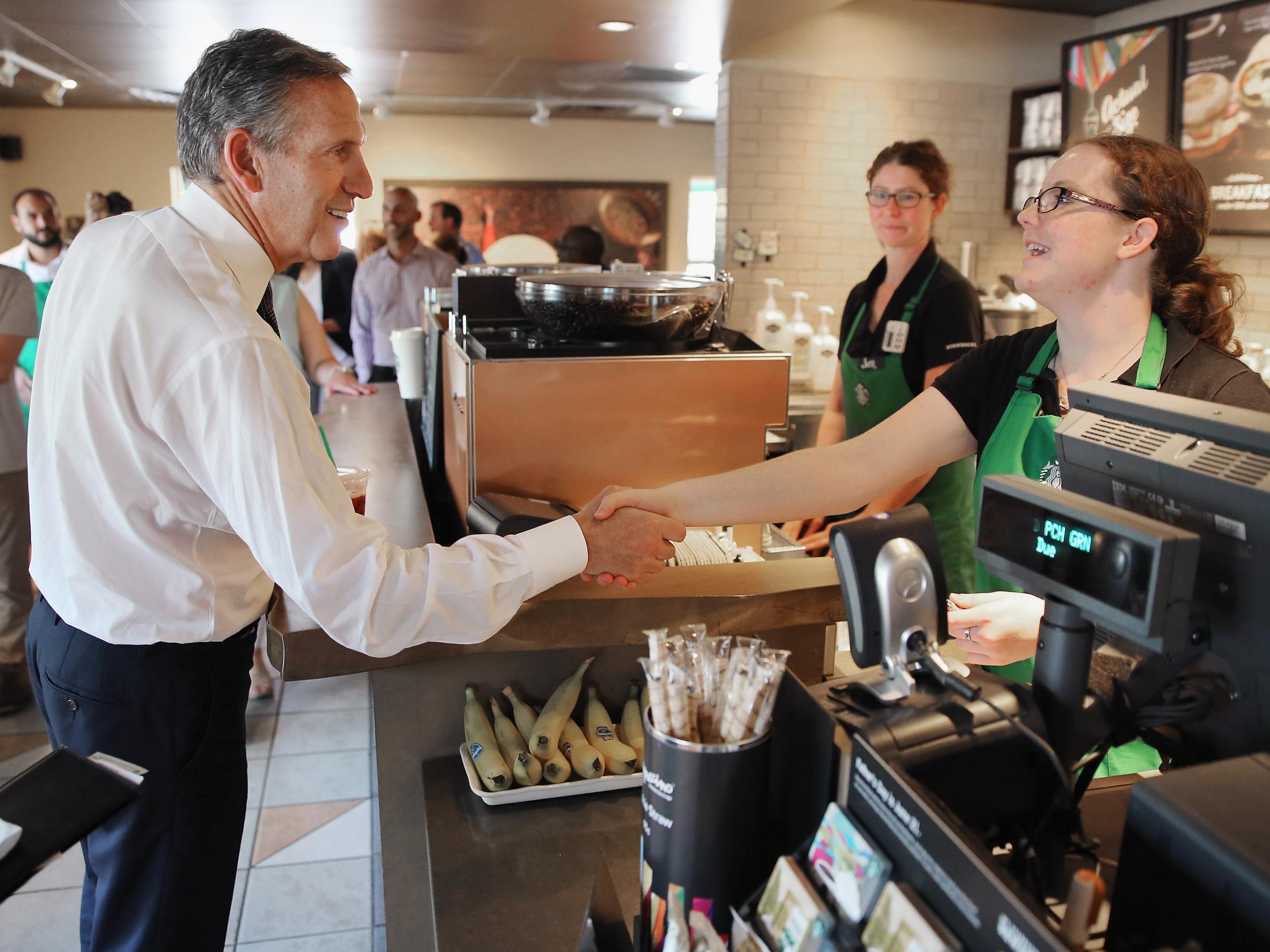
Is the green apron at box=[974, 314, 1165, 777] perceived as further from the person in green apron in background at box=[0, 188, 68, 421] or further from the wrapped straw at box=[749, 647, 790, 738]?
the person in green apron in background at box=[0, 188, 68, 421]

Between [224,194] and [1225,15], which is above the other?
[1225,15]

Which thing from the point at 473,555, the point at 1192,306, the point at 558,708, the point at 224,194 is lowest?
the point at 558,708

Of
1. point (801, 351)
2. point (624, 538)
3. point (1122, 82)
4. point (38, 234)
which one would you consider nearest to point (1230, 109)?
point (1122, 82)

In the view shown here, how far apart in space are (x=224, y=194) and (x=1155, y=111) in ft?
16.1

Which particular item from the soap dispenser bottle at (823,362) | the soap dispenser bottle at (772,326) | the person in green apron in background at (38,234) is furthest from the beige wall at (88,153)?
the soap dispenser bottle at (823,362)

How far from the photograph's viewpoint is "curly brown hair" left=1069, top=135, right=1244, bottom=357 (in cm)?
155

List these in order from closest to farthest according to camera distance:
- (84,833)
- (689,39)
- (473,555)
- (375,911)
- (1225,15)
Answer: (84,833) → (473,555) → (375,911) → (1225,15) → (689,39)

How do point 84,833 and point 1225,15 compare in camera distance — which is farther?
point 1225,15

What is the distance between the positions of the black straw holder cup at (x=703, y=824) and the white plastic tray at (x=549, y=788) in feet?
1.74

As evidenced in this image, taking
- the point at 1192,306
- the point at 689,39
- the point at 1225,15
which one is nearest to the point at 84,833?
the point at 1192,306

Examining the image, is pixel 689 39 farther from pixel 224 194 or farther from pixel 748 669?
pixel 748 669

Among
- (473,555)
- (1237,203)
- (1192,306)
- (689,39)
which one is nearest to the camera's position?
(473,555)

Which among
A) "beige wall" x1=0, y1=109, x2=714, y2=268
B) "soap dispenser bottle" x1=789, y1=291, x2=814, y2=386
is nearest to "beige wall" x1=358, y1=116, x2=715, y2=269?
"beige wall" x1=0, y1=109, x2=714, y2=268

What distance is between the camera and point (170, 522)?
1.38 metres
